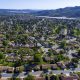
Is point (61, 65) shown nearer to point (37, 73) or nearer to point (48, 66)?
point (48, 66)

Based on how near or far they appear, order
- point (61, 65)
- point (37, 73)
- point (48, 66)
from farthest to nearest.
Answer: point (61, 65) < point (48, 66) < point (37, 73)

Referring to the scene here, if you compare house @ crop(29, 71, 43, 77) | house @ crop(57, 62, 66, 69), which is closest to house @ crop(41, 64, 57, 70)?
house @ crop(57, 62, 66, 69)

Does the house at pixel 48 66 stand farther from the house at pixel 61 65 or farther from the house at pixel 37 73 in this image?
the house at pixel 37 73

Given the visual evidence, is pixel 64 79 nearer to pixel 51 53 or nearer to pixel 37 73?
pixel 37 73

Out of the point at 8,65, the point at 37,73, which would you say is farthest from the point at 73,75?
the point at 8,65

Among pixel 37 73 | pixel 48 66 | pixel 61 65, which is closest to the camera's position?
pixel 37 73

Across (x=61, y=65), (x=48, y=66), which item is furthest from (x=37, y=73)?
(x=61, y=65)

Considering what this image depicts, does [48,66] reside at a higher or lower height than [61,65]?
higher

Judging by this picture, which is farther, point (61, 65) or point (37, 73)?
point (61, 65)

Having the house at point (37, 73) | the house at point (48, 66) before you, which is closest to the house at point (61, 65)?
the house at point (48, 66)

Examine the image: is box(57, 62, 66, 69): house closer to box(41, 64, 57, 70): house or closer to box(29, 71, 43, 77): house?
box(41, 64, 57, 70): house

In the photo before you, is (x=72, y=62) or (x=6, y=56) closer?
(x=72, y=62)
